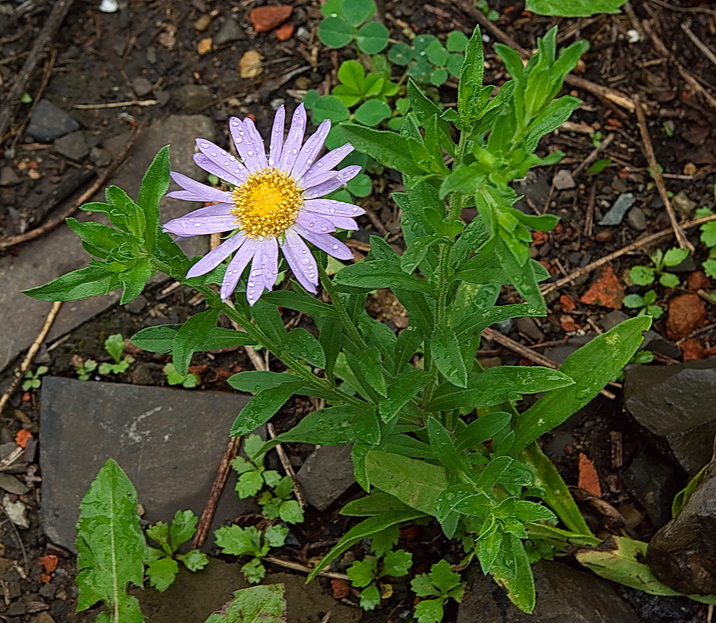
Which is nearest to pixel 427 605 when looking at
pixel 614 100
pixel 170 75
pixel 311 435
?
pixel 311 435

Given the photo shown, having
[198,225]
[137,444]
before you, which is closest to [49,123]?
[137,444]

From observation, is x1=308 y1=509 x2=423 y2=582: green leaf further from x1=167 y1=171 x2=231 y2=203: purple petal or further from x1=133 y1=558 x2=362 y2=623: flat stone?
x1=167 y1=171 x2=231 y2=203: purple petal

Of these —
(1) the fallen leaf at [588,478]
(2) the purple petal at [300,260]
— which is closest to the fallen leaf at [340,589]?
(1) the fallen leaf at [588,478]

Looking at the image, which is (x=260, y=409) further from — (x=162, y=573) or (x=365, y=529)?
(x=162, y=573)

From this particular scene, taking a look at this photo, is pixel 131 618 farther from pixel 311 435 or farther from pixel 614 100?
pixel 614 100

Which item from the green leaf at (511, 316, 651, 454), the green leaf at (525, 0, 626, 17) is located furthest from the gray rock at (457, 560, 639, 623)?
the green leaf at (525, 0, 626, 17)

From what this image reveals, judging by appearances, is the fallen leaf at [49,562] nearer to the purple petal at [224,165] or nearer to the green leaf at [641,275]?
the purple petal at [224,165]
